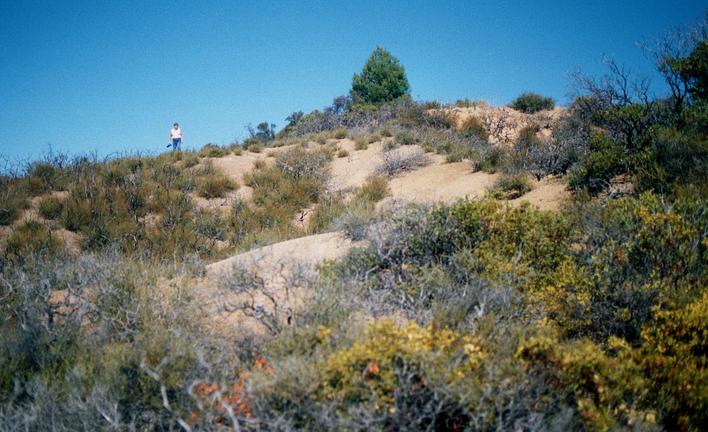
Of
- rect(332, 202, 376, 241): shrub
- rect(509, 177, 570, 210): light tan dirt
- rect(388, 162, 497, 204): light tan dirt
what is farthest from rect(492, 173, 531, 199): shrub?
rect(332, 202, 376, 241): shrub

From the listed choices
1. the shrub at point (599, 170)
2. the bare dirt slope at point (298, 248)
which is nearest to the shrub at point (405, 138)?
the bare dirt slope at point (298, 248)

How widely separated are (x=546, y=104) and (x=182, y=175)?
18586mm

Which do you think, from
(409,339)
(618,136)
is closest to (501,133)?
(618,136)

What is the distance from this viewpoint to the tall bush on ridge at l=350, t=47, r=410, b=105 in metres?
30.7

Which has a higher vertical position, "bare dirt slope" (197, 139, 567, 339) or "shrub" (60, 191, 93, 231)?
"shrub" (60, 191, 93, 231)

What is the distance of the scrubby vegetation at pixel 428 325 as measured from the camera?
2752mm

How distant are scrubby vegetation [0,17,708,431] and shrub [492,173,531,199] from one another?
3.96 ft

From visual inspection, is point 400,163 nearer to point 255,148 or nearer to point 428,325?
point 255,148

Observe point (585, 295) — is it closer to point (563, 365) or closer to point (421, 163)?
point (563, 365)

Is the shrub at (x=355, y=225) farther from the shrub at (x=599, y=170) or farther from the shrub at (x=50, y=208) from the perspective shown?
the shrub at (x=50, y=208)

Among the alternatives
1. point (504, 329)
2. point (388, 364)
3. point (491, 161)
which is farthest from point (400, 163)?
point (388, 364)

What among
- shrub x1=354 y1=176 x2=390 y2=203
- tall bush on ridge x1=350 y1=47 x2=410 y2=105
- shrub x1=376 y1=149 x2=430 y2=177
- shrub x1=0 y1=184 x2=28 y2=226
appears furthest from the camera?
tall bush on ridge x1=350 y1=47 x2=410 y2=105

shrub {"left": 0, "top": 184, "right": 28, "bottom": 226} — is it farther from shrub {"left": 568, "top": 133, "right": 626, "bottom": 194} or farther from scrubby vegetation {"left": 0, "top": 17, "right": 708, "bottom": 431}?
shrub {"left": 568, "top": 133, "right": 626, "bottom": 194}

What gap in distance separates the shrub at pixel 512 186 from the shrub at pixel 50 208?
9545mm
